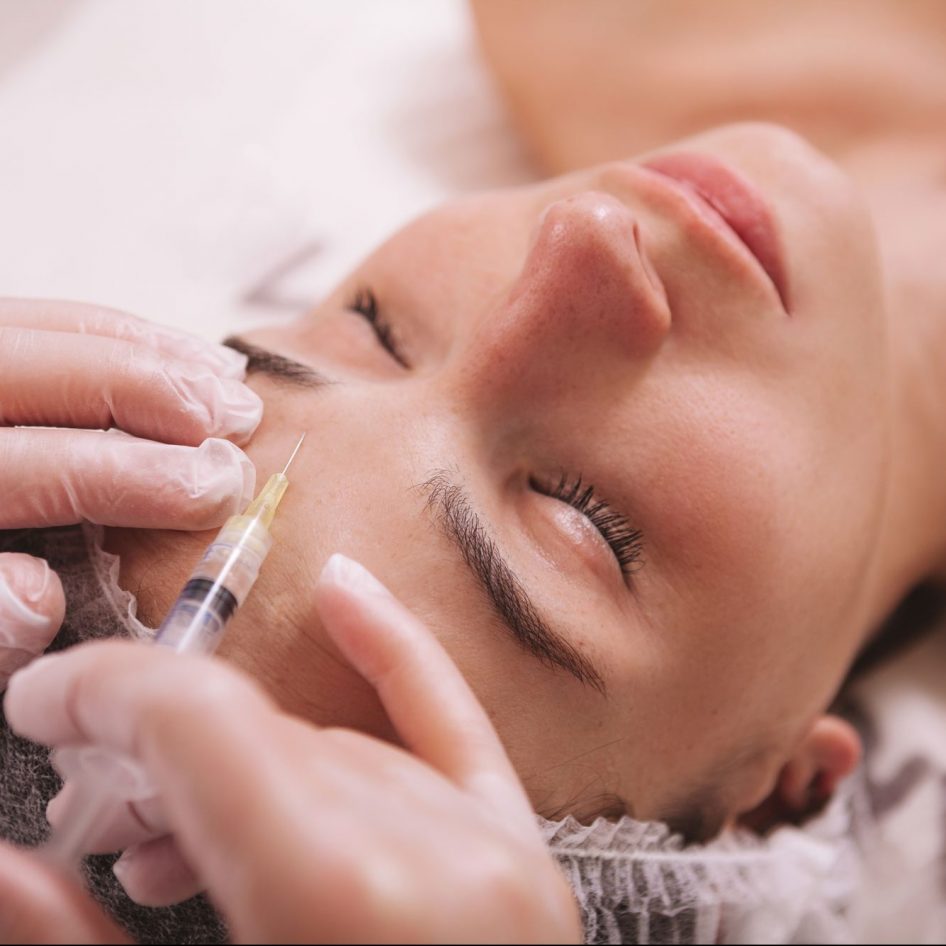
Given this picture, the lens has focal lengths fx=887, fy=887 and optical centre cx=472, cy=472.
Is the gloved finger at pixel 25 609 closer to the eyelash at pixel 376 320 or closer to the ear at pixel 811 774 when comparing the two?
the eyelash at pixel 376 320

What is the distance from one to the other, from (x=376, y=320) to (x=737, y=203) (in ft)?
1.55

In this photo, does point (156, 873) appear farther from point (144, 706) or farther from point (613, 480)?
point (613, 480)

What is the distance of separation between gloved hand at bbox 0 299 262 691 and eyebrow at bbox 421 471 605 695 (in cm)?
19

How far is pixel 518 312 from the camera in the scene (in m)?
0.96

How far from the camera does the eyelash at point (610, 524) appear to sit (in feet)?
3.09

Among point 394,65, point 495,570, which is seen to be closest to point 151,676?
point 495,570

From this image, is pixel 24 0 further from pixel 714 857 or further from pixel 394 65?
pixel 714 857

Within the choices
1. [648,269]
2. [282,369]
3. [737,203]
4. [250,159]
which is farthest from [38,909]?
[250,159]

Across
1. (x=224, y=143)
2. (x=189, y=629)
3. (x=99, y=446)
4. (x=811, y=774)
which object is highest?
(x=224, y=143)

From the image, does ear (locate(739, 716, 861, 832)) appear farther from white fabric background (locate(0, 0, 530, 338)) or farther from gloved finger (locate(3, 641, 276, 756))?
white fabric background (locate(0, 0, 530, 338))

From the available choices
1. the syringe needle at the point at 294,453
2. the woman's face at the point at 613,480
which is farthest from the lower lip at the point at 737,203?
the syringe needle at the point at 294,453

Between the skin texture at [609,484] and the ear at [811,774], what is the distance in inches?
8.3

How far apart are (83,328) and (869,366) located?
939 mm

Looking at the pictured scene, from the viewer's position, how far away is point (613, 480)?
3.07 feet
